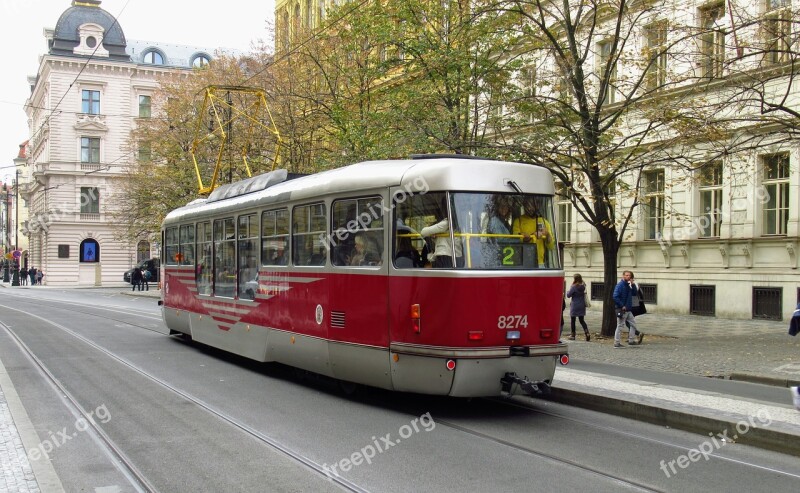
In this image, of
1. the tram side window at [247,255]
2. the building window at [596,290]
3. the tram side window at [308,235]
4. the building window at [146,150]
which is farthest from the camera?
the building window at [146,150]

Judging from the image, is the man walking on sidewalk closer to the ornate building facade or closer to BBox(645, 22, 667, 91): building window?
BBox(645, 22, 667, 91): building window

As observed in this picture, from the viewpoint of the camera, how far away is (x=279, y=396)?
35.0 ft

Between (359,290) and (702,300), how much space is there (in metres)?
A: 18.6

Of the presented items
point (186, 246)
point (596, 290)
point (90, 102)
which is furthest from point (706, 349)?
point (90, 102)

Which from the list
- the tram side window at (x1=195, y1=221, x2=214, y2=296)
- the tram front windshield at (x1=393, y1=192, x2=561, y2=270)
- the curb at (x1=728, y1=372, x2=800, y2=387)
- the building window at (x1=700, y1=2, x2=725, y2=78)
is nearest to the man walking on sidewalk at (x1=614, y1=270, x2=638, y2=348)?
the curb at (x1=728, y1=372, x2=800, y2=387)

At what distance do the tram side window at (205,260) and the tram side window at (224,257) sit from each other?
1.11 ft

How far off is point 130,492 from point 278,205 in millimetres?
6232

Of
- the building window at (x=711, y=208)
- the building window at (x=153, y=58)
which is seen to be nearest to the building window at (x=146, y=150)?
the building window at (x=711, y=208)

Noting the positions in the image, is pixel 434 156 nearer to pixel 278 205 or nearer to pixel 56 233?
pixel 278 205

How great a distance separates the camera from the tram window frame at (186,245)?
16.2m

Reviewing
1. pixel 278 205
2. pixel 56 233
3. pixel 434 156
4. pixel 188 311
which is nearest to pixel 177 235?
pixel 188 311

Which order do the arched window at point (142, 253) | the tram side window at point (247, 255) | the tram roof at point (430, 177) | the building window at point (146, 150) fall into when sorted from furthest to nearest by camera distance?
1. the arched window at point (142, 253)
2. the building window at point (146, 150)
3. the tram side window at point (247, 255)
4. the tram roof at point (430, 177)

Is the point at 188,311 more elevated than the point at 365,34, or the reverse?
the point at 365,34

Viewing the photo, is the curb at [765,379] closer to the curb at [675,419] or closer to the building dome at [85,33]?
the curb at [675,419]
